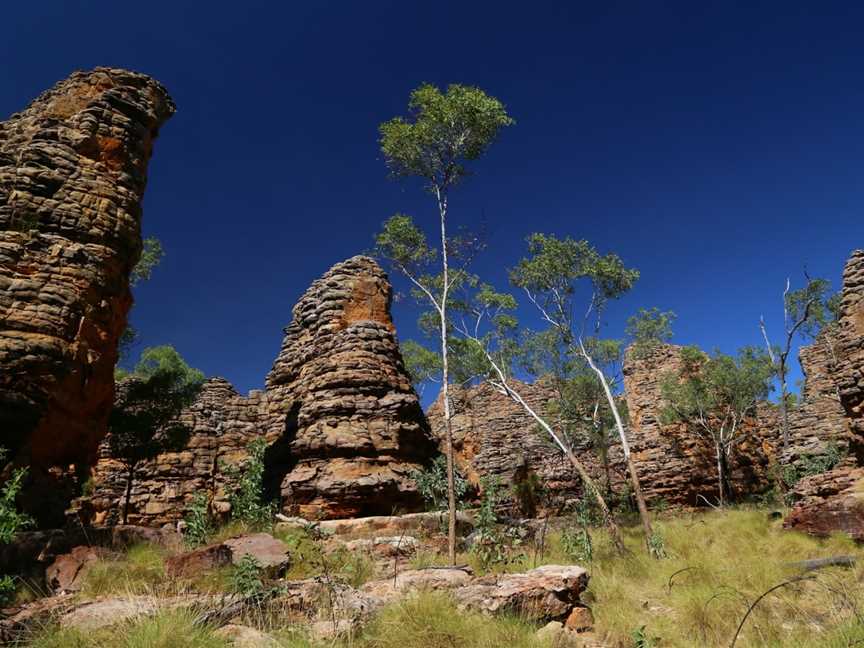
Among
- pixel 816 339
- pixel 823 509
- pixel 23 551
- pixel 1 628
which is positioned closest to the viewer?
pixel 1 628

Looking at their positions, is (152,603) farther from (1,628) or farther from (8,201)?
(8,201)

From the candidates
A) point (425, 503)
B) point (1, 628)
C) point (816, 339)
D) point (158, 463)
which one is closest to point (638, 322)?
point (816, 339)

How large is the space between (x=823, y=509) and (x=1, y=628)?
684 inches

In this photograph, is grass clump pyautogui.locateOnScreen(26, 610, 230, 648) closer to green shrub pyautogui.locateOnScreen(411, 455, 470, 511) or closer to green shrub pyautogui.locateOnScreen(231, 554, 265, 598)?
green shrub pyautogui.locateOnScreen(231, 554, 265, 598)

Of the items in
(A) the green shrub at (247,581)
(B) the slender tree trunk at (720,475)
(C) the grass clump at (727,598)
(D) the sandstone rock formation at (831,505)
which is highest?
(B) the slender tree trunk at (720,475)

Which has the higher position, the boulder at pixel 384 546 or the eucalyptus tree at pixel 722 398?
the eucalyptus tree at pixel 722 398

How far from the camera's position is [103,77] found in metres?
14.8

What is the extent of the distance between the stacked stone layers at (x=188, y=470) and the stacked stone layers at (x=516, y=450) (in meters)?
11.6

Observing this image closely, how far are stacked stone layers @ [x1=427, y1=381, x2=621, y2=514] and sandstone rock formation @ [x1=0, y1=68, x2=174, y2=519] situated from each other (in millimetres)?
19470

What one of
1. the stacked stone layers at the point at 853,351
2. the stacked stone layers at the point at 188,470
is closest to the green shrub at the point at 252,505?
the stacked stone layers at the point at 188,470

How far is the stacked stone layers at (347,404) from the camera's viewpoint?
47.9 ft

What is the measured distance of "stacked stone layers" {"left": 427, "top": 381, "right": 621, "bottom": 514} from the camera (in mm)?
29359

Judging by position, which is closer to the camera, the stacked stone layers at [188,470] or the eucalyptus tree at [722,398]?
the stacked stone layers at [188,470]

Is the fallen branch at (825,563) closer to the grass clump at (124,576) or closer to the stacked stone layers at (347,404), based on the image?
the stacked stone layers at (347,404)
